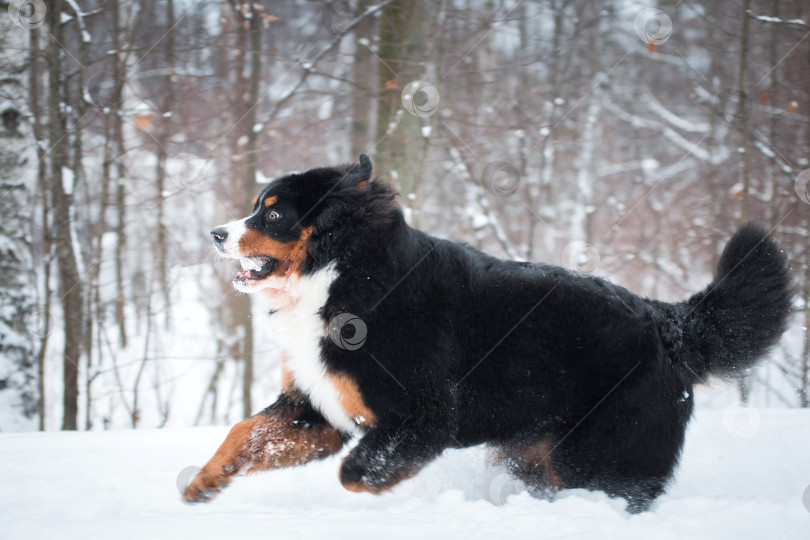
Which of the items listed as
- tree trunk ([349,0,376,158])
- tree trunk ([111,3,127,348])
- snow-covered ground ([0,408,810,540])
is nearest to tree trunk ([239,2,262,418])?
tree trunk ([349,0,376,158])

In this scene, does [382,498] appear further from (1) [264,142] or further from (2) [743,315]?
(1) [264,142]

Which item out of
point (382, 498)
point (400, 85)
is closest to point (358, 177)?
point (382, 498)

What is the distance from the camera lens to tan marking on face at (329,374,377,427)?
3.27m

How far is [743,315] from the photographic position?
11.7 feet

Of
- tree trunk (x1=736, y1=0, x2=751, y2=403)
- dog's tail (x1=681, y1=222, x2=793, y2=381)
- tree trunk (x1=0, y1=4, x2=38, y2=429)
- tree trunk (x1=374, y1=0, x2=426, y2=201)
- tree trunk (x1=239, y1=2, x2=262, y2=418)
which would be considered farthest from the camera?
tree trunk (x1=736, y1=0, x2=751, y2=403)

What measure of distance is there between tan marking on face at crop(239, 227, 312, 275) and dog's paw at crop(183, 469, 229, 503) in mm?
1185

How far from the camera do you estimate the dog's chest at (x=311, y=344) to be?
3422mm

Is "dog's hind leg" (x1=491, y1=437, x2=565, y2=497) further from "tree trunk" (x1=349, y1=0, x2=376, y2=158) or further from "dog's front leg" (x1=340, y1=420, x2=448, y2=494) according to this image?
"tree trunk" (x1=349, y1=0, x2=376, y2=158)

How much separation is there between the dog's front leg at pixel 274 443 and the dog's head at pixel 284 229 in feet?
2.44

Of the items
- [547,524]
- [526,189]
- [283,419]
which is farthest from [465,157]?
[547,524]

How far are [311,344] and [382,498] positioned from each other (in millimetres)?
940

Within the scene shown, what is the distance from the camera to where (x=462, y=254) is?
364cm

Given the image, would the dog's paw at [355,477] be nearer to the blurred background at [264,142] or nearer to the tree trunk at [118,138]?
the blurred background at [264,142]

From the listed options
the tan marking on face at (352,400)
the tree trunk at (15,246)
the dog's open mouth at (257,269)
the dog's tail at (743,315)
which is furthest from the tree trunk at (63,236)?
the dog's tail at (743,315)
